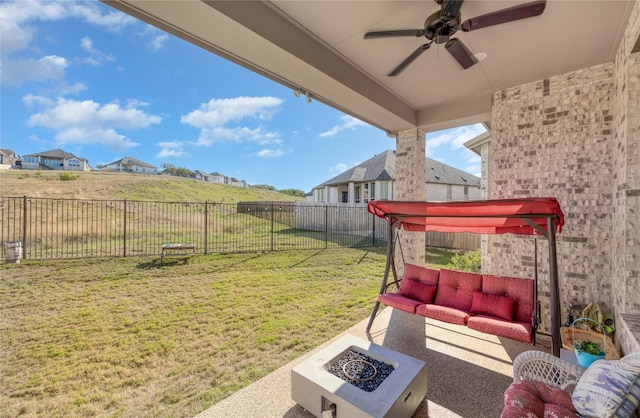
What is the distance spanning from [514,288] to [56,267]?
9040mm

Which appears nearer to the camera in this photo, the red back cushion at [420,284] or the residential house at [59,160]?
the red back cushion at [420,284]

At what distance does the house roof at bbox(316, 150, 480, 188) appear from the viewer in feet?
54.1

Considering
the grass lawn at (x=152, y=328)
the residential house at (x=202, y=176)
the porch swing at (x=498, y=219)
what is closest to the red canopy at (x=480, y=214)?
the porch swing at (x=498, y=219)

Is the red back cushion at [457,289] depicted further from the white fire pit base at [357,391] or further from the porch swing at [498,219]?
the white fire pit base at [357,391]

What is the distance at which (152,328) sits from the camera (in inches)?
138

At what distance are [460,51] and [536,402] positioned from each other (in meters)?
2.83

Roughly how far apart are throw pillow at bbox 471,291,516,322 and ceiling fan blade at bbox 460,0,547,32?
9.35ft

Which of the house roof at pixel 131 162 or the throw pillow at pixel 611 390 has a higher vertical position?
the house roof at pixel 131 162

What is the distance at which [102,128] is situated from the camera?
25.1 meters

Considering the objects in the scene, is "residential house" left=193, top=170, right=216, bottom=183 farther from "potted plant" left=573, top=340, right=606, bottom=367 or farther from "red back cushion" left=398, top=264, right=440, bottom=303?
"potted plant" left=573, top=340, right=606, bottom=367

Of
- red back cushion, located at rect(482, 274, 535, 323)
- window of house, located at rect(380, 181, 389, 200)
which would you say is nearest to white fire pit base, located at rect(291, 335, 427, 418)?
red back cushion, located at rect(482, 274, 535, 323)

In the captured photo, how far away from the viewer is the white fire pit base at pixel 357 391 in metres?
1.74

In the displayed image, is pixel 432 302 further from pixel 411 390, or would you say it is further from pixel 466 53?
pixel 466 53

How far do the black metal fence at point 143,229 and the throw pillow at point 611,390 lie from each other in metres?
7.91
